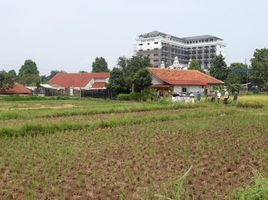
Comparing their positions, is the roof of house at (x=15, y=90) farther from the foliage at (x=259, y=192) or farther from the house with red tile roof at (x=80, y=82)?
the foliage at (x=259, y=192)

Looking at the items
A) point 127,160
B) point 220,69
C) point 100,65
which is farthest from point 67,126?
point 100,65

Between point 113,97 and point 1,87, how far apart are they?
48.5 ft

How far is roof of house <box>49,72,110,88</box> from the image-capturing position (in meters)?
56.7

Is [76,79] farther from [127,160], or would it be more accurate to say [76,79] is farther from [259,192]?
[259,192]

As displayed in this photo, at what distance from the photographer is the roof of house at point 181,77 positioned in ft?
141

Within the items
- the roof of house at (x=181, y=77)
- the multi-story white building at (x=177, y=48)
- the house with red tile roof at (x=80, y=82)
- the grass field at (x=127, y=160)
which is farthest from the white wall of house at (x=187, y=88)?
the multi-story white building at (x=177, y=48)

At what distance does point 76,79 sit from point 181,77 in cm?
1946

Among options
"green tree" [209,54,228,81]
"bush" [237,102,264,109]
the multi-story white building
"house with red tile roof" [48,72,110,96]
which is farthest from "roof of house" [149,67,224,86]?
the multi-story white building

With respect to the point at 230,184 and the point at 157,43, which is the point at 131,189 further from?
the point at 157,43

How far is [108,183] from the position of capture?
6.64 metres

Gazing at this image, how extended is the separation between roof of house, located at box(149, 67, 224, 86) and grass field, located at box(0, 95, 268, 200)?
2751 cm

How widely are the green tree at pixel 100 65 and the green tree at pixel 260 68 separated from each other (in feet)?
88.1

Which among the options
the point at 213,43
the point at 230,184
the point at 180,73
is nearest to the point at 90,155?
the point at 230,184

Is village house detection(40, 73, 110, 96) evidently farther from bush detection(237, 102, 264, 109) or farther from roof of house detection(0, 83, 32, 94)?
bush detection(237, 102, 264, 109)
